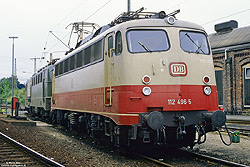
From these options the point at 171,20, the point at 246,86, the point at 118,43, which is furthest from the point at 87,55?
the point at 246,86

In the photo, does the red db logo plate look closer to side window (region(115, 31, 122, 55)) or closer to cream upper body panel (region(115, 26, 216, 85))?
cream upper body panel (region(115, 26, 216, 85))

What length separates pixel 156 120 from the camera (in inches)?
281

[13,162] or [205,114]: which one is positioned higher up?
[205,114]

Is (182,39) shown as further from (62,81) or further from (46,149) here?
(62,81)

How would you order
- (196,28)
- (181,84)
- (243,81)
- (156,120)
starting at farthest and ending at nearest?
(243,81) < (196,28) < (181,84) < (156,120)

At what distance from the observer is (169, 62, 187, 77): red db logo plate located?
7.77m

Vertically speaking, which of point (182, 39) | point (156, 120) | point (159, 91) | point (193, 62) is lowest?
point (156, 120)

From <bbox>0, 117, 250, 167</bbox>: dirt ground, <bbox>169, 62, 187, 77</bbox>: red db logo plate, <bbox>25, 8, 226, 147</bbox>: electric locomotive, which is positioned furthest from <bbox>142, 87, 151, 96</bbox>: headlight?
<bbox>0, 117, 250, 167</bbox>: dirt ground

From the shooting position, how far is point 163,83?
25.1 feet

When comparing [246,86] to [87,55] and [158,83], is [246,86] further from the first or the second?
[158,83]

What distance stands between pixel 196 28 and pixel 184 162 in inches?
136

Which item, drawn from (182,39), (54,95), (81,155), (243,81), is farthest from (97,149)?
(243,81)

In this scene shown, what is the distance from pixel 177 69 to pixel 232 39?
21715 millimetres

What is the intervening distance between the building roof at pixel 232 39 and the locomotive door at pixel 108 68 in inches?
731
